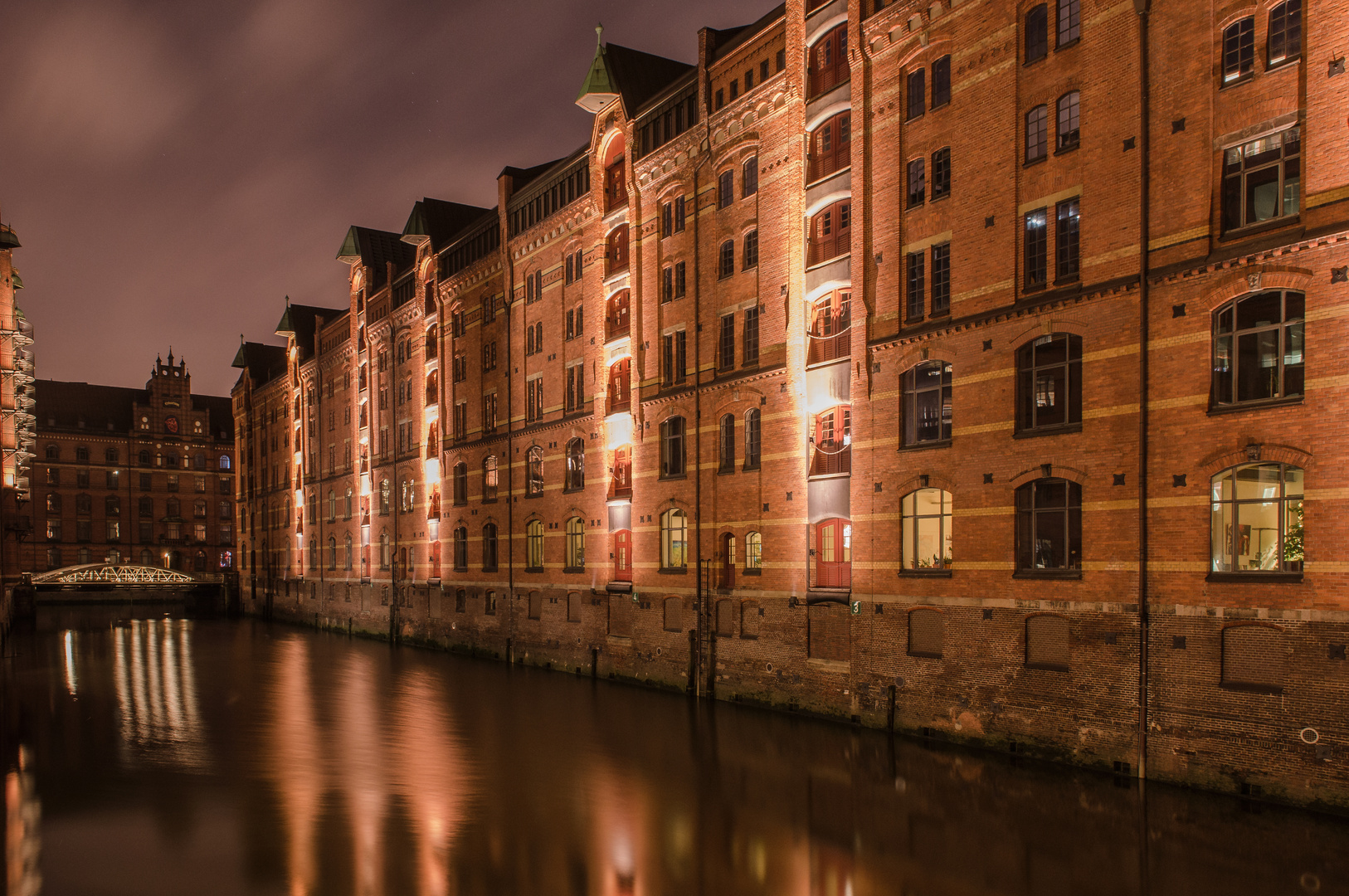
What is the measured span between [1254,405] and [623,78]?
22.7 metres

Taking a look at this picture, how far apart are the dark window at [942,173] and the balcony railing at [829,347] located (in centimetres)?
370

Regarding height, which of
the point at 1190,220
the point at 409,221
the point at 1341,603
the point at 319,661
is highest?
the point at 409,221

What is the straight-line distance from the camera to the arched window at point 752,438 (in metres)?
26.8

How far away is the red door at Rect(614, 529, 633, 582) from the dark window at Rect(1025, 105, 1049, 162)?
55.8ft

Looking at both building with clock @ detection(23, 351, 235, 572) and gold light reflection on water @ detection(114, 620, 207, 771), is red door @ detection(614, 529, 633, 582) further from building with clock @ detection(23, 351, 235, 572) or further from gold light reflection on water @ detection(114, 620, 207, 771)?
building with clock @ detection(23, 351, 235, 572)

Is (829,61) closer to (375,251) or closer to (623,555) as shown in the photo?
(623,555)

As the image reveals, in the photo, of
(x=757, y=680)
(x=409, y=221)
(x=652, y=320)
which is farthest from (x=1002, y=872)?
(x=409, y=221)

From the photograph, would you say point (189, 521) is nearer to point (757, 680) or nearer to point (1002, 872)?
point (757, 680)

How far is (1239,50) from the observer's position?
1638cm

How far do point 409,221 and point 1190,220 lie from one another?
37429 millimetres

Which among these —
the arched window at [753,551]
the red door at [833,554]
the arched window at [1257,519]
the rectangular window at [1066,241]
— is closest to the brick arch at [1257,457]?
the arched window at [1257,519]

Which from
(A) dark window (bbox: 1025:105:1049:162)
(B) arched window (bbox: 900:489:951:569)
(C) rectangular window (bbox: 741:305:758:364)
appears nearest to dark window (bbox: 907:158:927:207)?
(A) dark window (bbox: 1025:105:1049:162)

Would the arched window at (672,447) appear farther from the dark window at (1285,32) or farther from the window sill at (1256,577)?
the dark window at (1285,32)

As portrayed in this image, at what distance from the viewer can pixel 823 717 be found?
2383 cm
